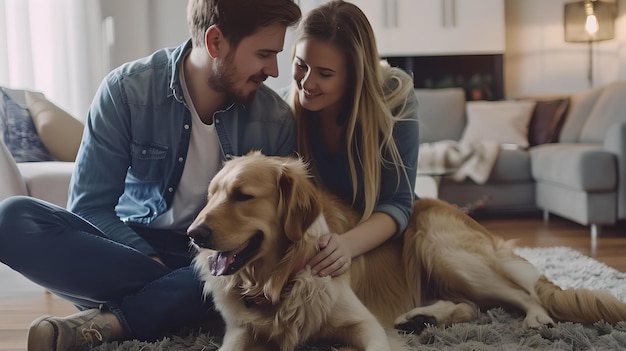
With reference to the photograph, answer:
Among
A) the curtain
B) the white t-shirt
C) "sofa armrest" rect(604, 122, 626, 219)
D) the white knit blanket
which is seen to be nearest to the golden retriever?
the white t-shirt

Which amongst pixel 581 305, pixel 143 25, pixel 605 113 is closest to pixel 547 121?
pixel 605 113

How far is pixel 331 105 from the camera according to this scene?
80.0 inches

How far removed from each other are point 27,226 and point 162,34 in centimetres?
367

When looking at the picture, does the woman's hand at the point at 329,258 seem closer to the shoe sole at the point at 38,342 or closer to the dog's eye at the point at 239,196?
the dog's eye at the point at 239,196

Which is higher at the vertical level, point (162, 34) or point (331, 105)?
point (162, 34)

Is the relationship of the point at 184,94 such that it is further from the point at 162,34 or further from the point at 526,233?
the point at 162,34

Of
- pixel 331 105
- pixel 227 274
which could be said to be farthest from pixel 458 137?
pixel 227 274

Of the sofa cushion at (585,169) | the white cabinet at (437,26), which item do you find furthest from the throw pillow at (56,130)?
the white cabinet at (437,26)

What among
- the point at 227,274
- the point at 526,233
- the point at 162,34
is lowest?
the point at 526,233

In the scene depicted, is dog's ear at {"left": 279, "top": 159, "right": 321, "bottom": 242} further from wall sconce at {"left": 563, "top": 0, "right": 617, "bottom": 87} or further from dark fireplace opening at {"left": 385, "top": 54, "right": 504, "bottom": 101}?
wall sconce at {"left": 563, "top": 0, "right": 617, "bottom": 87}

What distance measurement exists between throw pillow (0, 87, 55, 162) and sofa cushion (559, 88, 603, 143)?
3.64m

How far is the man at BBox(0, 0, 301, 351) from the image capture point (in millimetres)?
1660

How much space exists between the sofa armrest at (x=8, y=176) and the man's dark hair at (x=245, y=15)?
1120 mm

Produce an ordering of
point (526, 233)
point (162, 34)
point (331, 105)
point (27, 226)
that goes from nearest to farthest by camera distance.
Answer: point (27, 226) → point (331, 105) → point (526, 233) → point (162, 34)
